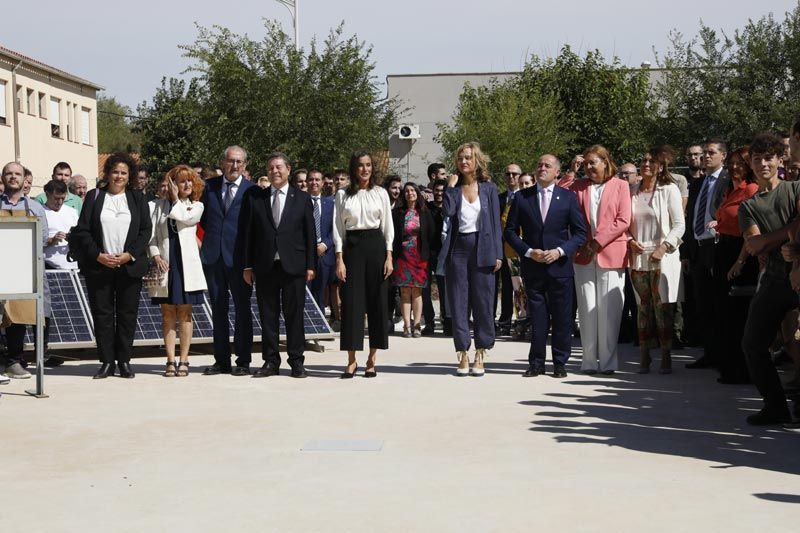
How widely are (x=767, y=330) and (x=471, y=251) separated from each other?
3.99m

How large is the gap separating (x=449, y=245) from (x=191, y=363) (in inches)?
123

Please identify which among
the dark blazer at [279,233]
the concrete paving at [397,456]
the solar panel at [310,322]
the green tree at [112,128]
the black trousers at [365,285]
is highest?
the green tree at [112,128]

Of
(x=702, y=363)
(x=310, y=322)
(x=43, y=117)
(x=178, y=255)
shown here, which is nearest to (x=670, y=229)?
(x=702, y=363)

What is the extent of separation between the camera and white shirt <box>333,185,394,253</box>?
39.5 feet

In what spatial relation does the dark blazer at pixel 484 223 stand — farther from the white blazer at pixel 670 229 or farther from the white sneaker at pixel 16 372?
the white sneaker at pixel 16 372

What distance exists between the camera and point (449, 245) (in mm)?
12227

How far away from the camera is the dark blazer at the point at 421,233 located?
1634cm

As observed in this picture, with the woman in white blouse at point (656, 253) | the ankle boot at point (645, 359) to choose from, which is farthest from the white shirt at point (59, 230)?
the ankle boot at point (645, 359)

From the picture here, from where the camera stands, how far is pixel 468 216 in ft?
40.0

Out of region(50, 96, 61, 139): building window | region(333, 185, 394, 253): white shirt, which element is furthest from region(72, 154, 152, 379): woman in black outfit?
region(50, 96, 61, 139): building window

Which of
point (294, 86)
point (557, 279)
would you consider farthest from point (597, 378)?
point (294, 86)

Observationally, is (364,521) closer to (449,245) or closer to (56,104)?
(449,245)

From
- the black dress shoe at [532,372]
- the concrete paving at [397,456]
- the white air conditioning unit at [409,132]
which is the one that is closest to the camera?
the concrete paving at [397,456]

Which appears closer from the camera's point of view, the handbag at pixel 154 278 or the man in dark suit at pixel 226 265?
the handbag at pixel 154 278
